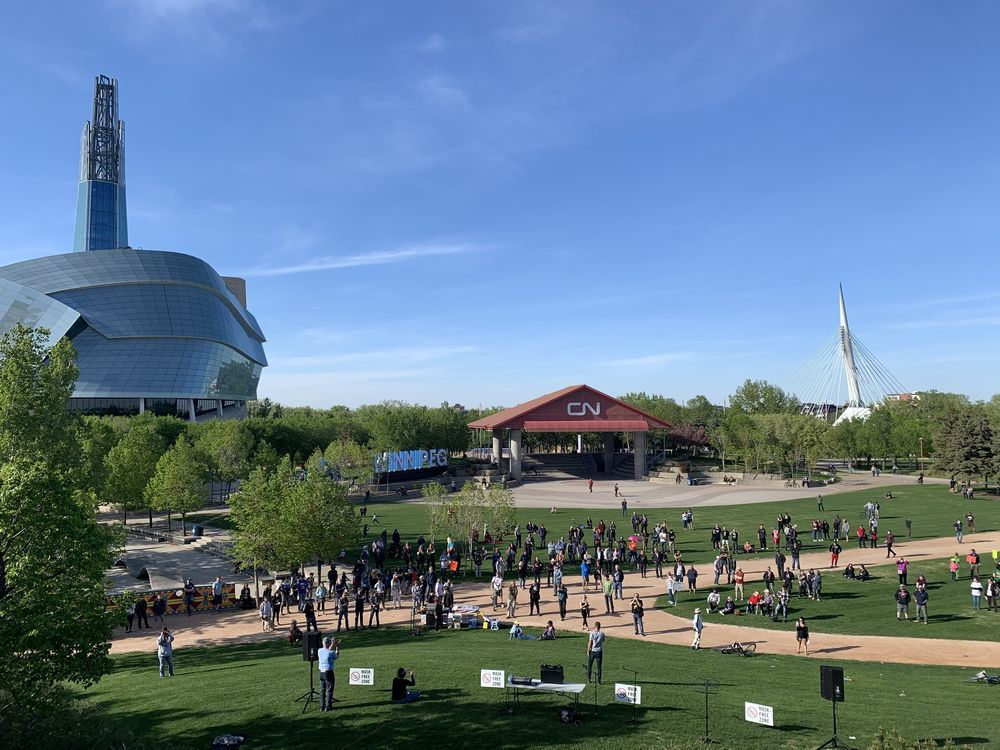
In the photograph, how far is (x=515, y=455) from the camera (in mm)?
68500

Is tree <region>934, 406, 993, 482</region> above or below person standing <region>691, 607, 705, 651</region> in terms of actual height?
above

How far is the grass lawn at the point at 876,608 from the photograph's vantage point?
67.1 ft

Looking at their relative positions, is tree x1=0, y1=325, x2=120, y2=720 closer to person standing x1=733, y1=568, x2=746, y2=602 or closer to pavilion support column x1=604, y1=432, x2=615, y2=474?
person standing x1=733, y1=568, x2=746, y2=602

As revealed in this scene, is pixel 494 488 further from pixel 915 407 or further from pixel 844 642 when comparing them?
pixel 915 407

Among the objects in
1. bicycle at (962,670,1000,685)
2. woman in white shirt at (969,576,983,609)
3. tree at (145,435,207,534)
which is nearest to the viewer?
bicycle at (962,670,1000,685)

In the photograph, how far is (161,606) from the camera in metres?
25.1

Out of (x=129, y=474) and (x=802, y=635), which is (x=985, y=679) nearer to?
(x=802, y=635)

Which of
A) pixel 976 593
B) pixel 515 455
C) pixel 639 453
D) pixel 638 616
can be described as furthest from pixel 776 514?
pixel 515 455

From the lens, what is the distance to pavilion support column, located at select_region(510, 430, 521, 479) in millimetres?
67938

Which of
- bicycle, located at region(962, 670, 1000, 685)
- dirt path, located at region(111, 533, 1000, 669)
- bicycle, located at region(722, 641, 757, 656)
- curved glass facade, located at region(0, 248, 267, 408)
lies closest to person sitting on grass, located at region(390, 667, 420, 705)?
dirt path, located at region(111, 533, 1000, 669)

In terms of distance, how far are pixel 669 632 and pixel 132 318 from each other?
105 m

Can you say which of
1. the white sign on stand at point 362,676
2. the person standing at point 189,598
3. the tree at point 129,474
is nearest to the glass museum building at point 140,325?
the tree at point 129,474

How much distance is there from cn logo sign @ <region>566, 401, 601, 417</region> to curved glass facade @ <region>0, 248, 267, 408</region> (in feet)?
214

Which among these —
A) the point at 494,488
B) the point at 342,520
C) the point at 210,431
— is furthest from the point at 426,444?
the point at 342,520
